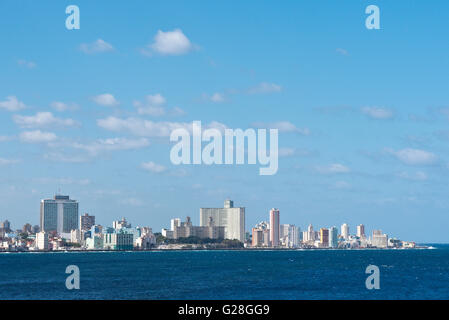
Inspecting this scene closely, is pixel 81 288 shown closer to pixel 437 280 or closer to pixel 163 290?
pixel 163 290
